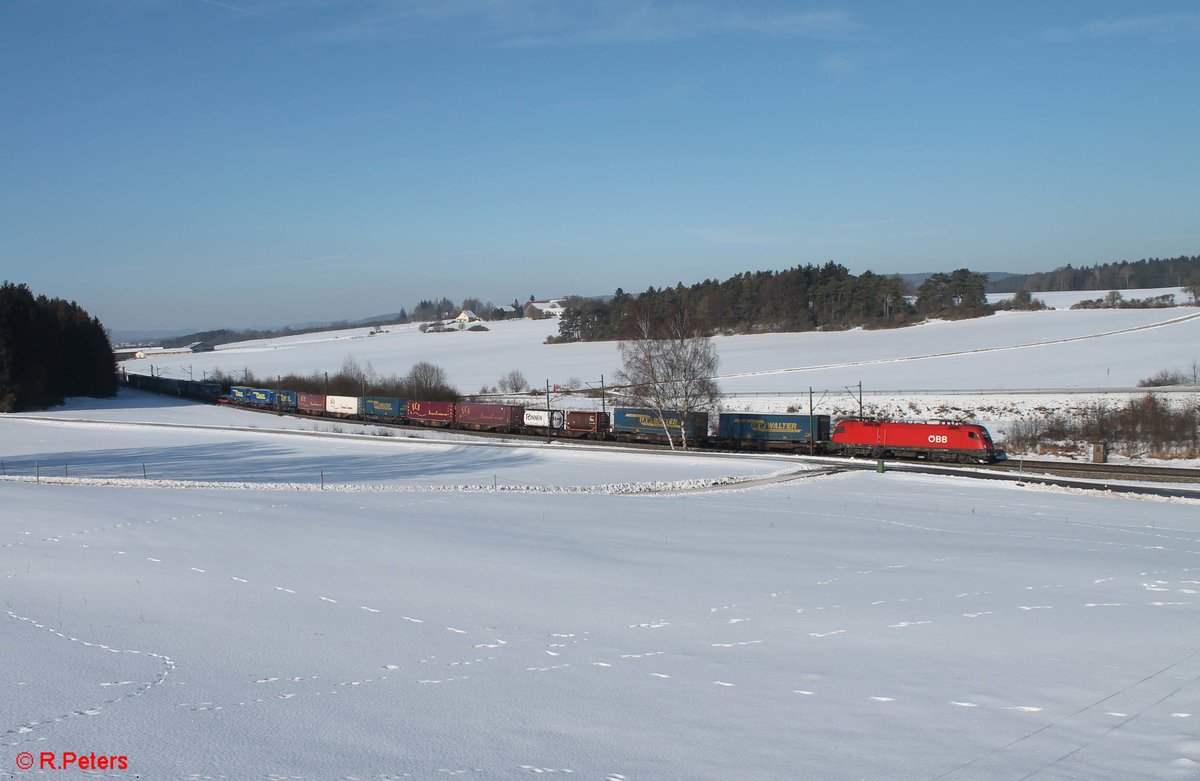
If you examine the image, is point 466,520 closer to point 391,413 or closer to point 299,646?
point 299,646

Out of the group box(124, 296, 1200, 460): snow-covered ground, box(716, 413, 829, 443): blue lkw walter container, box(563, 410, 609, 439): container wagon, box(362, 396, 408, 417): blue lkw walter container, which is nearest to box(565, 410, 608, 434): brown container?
box(563, 410, 609, 439): container wagon

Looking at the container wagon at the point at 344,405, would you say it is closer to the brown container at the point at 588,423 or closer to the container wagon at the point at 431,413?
the container wagon at the point at 431,413

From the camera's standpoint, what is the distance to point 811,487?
3441 cm

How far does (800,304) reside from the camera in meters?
130

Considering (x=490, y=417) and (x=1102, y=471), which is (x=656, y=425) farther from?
(x=1102, y=471)

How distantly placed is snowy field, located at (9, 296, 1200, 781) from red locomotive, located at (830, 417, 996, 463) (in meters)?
13.6

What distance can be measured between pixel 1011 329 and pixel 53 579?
369 feet

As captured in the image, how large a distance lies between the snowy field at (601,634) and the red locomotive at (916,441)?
13.6 m

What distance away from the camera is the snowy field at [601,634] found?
305 inches

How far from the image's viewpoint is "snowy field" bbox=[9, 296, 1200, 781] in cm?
775

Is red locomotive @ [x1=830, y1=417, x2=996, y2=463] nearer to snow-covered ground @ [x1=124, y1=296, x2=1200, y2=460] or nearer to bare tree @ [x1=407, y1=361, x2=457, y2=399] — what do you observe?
snow-covered ground @ [x1=124, y1=296, x2=1200, y2=460]

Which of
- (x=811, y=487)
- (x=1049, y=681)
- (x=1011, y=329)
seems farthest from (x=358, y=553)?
(x=1011, y=329)

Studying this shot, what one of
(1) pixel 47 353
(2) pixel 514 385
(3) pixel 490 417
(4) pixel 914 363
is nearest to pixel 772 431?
(3) pixel 490 417

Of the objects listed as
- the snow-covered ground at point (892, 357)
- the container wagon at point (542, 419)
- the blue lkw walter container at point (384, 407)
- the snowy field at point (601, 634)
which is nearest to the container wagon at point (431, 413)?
the blue lkw walter container at point (384, 407)
